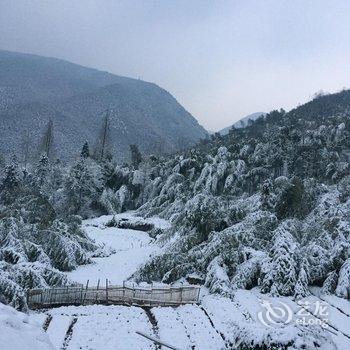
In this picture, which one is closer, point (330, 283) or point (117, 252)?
point (330, 283)

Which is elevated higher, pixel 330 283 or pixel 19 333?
pixel 19 333

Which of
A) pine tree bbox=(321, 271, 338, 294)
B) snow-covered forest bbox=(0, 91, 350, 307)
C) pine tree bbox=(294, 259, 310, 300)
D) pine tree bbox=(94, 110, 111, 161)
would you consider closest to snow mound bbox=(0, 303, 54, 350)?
snow-covered forest bbox=(0, 91, 350, 307)

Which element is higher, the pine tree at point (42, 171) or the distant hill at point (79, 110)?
the distant hill at point (79, 110)

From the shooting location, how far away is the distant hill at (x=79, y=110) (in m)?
87.6

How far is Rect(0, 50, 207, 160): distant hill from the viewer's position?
287ft

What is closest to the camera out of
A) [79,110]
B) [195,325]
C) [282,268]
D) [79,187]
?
[195,325]

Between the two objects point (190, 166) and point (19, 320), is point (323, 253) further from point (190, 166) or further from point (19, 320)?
point (190, 166)

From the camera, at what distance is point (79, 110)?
11344cm

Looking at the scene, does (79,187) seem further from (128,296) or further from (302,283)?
(302,283)

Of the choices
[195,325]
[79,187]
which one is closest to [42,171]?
[79,187]

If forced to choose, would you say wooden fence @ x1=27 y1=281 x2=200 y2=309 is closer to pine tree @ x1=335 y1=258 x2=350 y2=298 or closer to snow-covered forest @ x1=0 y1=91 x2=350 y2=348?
snow-covered forest @ x1=0 y1=91 x2=350 y2=348

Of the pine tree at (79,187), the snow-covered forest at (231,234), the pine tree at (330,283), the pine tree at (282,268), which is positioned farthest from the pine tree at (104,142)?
the pine tree at (330,283)

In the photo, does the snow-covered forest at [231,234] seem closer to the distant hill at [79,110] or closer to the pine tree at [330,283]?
the pine tree at [330,283]

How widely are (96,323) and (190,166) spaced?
85.5ft
